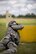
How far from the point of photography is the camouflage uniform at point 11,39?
2154 mm

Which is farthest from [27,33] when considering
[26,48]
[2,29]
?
[2,29]

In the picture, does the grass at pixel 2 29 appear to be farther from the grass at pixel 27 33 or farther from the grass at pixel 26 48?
the grass at pixel 26 48

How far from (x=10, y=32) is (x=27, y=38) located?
225 mm

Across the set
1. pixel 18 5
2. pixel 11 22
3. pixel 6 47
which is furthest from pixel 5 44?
pixel 18 5

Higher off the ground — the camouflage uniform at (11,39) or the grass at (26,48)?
the camouflage uniform at (11,39)

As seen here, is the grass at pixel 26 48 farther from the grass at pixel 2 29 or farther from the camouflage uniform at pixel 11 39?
the grass at pixel 2 29

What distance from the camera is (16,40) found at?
220cm

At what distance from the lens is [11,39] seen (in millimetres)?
2193

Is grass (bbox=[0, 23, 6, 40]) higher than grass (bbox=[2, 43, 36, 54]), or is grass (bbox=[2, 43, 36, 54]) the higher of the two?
grass (bbox=[0, 23, 6, 40])

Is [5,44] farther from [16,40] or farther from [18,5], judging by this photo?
[18,5]

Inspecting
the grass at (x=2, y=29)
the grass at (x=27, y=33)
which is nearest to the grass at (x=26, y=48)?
the grass at (x=27, y=33)

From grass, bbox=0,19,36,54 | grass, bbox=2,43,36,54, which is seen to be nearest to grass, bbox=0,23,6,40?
grass, bbox=0,19,36,54

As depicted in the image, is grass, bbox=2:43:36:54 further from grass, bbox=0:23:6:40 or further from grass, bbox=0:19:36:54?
grass, bbox=0:23:6:40

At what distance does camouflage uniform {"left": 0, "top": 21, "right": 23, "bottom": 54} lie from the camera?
2.15 metres
